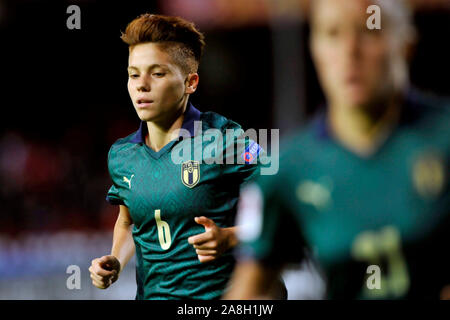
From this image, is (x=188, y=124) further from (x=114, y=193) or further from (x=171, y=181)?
(x=114, y=193)

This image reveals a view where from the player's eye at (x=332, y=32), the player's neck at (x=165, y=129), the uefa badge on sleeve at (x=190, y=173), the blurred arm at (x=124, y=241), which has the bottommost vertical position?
the blurred arm at (x=124, y=241)

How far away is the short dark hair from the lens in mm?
2627

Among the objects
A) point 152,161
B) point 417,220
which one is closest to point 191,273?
point 152,161

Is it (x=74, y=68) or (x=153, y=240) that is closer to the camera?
(x=153, y=240)

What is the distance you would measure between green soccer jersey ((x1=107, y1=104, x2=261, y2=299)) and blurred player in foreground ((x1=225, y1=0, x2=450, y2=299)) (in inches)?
38.1

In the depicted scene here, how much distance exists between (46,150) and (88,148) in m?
0.65

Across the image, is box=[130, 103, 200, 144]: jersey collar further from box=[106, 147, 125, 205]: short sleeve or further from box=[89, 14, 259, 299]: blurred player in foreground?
box=[106, 147, 125, 205]: short sleeve

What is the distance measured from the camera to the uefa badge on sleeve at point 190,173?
2.65 m

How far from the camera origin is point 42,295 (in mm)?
6309

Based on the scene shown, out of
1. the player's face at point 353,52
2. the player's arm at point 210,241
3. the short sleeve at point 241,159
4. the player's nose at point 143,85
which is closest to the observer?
the player's face at point 353,52

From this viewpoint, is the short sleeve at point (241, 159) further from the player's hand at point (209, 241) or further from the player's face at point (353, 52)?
the player's face at point (353, 52)

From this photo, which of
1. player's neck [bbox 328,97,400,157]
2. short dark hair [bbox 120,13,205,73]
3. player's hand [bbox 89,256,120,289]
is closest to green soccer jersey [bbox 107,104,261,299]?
player's hand [bbox 89,256,120,289]

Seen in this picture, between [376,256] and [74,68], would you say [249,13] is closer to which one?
[74,68]

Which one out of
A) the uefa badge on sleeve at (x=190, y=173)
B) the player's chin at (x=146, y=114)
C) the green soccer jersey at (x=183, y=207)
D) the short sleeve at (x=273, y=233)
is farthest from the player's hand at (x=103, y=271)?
the short sleeve at (x=273, y=233)
